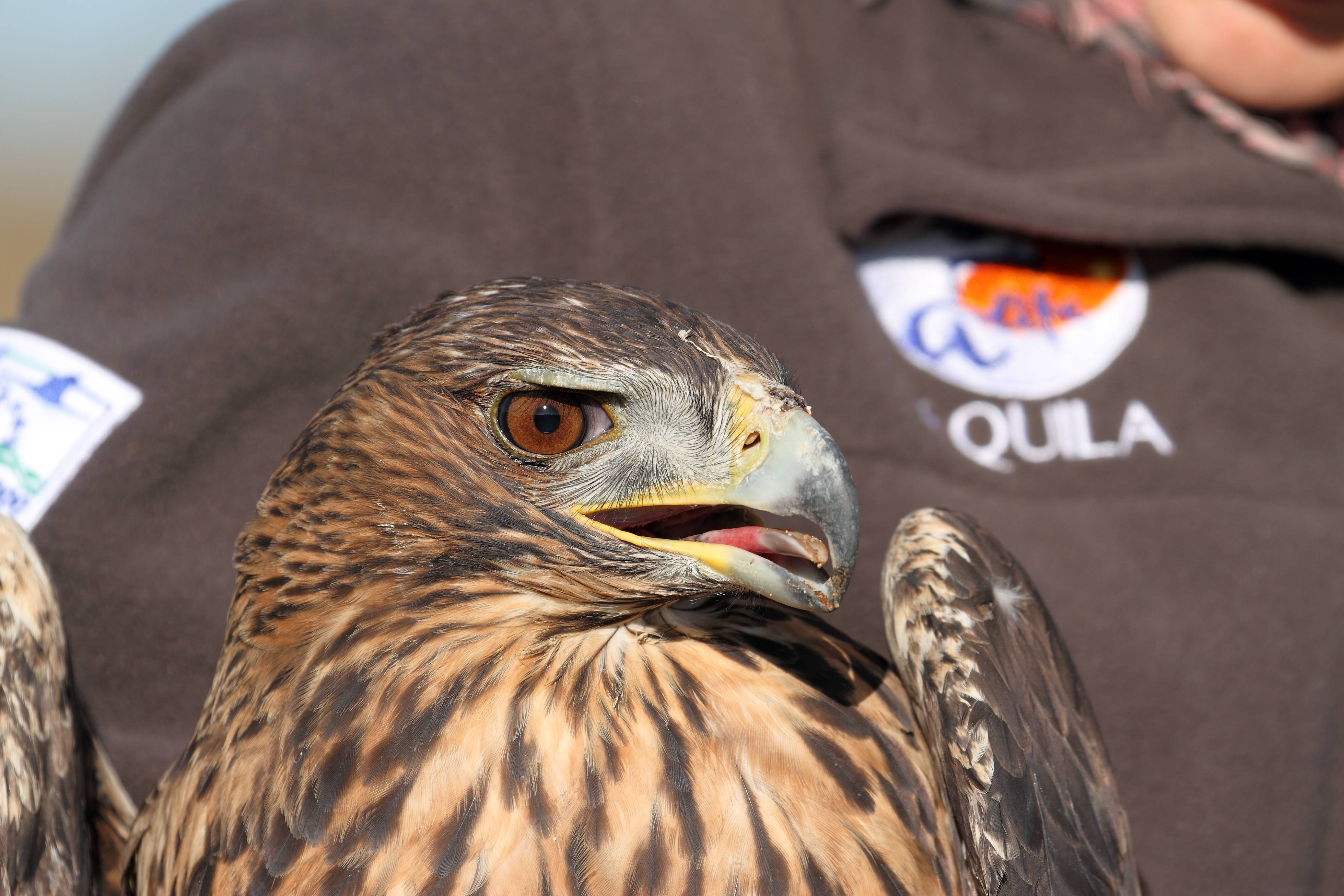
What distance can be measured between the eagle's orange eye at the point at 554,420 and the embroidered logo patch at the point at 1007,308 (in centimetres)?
144

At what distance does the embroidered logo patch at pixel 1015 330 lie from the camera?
2.81m

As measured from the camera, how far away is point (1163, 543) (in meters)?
2.74

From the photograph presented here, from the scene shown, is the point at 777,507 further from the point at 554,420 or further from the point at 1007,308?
the point at 1007,308

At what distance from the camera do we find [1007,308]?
2889 millimetres

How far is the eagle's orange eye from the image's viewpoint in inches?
63.5

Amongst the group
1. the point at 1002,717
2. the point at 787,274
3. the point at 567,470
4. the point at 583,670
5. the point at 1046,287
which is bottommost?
the point at 1002,717

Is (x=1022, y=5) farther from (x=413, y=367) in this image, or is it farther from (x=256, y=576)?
(x=256, y=576)

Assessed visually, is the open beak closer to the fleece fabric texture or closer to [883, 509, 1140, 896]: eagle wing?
[883, 509, 1140, 896]: eagle wing

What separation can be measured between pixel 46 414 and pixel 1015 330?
233cm

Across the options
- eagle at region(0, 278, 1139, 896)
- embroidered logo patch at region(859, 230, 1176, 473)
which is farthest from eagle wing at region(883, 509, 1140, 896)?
embroidered logo patch at region(859, 230, 1176, 473)

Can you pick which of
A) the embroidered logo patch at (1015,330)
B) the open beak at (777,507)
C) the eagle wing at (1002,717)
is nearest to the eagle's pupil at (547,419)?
the open beak at (777,507)

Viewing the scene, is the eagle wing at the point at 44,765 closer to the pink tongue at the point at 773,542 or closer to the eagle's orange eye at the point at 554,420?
the eagle's orange eye at the point at 554,420

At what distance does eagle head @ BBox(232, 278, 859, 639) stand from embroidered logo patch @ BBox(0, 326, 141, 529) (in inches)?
31.9

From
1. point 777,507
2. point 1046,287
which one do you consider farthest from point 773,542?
point 1046,287
